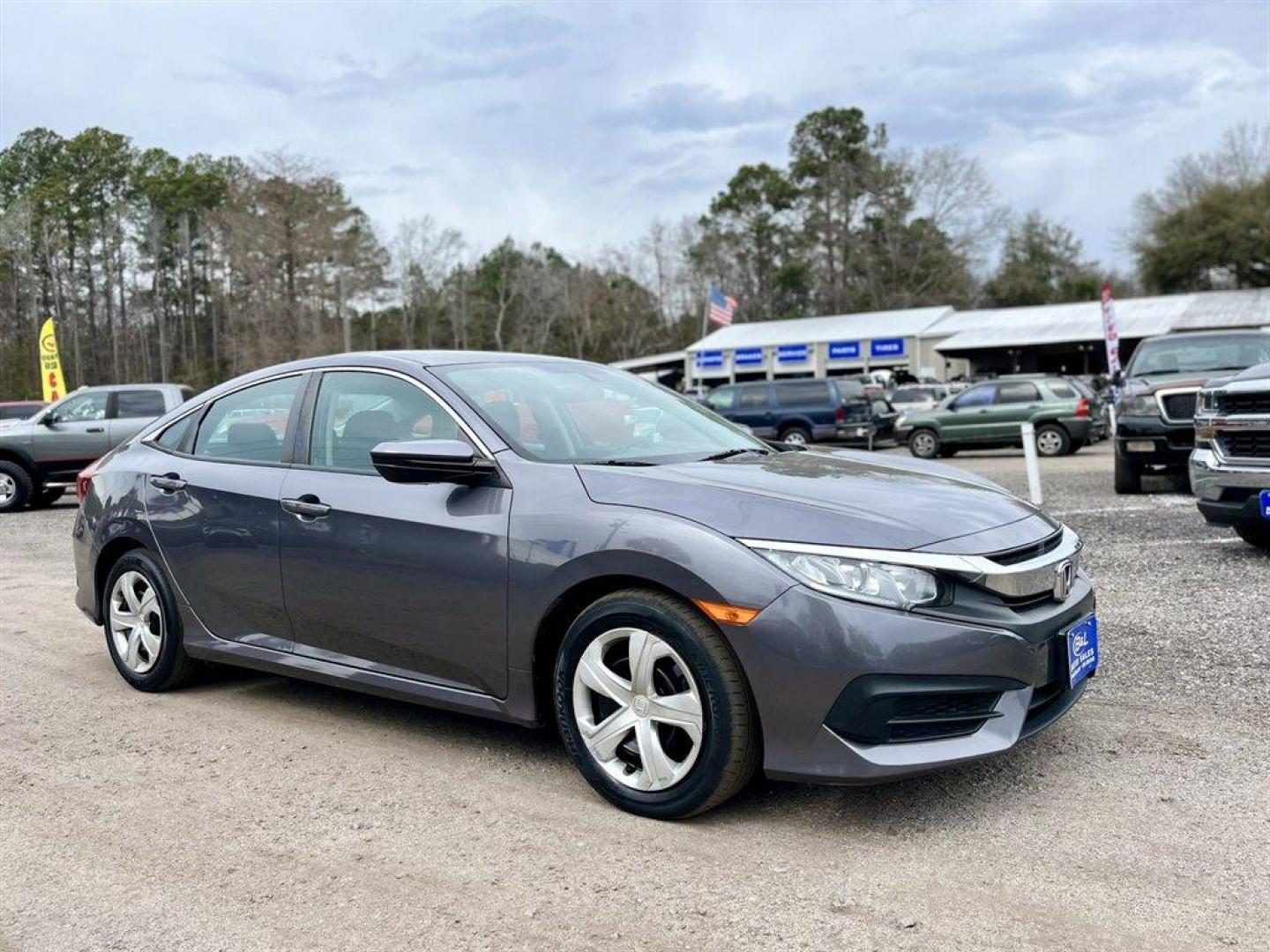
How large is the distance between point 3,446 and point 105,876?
47.6ft

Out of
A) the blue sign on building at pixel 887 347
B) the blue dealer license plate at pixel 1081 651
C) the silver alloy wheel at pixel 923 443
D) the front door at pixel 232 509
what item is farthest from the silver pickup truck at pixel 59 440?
the blue sign on building at pixel 887 347

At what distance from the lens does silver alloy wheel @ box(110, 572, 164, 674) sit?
5070 millimetres

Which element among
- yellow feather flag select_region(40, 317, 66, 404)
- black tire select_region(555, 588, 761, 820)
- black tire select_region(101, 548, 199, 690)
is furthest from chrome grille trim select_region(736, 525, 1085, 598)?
yellow feather flag select_region(40, 317, 66, 404)

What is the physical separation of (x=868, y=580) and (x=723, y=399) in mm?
22657

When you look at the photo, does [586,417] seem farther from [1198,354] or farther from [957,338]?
[957,338]

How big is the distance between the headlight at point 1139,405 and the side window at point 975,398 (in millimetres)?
10932

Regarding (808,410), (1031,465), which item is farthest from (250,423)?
(808,410)

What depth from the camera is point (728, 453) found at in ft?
14.2

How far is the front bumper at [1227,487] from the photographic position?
709 cm

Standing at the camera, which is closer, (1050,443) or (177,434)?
(177,434)

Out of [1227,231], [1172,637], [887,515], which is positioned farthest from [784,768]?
[1227,231]

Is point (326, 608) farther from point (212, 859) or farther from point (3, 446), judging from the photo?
point (3, 446)

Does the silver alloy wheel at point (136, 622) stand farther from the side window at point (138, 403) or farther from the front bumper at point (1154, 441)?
the side window at point (138, 403)

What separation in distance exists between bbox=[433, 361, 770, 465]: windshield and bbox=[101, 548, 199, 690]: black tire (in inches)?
70.8
